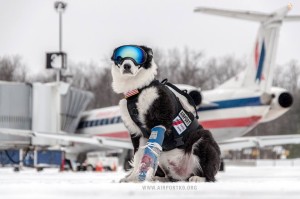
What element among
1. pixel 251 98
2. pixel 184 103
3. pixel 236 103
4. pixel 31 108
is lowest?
pixel 31 108

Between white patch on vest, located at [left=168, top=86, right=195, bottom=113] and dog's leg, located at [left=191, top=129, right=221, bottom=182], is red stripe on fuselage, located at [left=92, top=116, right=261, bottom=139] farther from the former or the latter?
dog's leg, located at [left=191, top=129, right=221, bottom=182]

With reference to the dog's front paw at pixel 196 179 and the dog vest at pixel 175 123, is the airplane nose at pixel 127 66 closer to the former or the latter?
the dog vest at pixel 175 123

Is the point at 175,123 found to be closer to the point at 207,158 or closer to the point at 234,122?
the point at 207,158

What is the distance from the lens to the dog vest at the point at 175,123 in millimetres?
5691

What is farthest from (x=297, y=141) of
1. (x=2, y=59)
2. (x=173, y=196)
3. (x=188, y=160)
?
(x=2, y=59)

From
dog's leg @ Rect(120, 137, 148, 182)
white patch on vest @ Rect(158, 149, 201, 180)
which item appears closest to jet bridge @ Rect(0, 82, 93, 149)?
→ white patch on vest @ Rect(158, 149, 201, 180)

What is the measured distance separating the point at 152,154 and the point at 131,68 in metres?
0.81

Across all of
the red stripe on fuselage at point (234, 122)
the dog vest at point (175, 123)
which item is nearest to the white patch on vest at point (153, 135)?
the dog vest at point (175, 123)

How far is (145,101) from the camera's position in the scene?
559cm

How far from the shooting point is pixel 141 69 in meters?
5.81

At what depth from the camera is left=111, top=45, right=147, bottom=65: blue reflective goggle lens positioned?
18.9ft

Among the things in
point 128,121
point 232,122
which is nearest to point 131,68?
point 128,121

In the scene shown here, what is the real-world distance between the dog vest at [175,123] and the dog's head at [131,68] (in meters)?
0.07

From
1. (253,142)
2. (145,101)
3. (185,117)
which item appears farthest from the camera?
(253,142)
